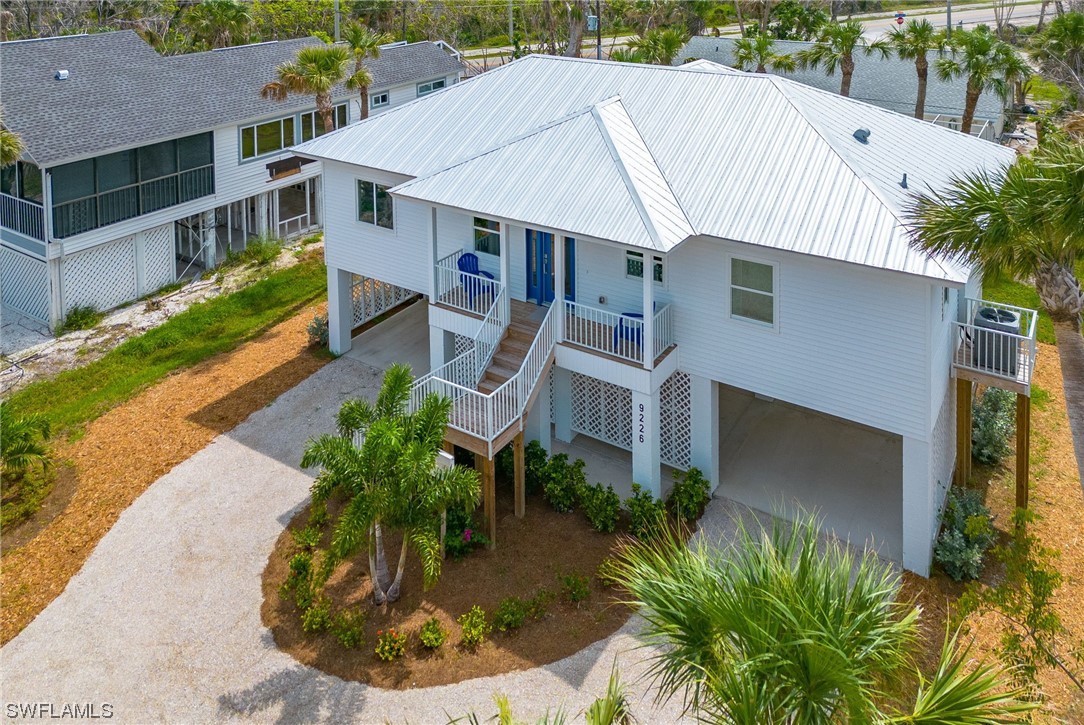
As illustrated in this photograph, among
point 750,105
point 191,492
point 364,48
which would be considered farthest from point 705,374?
point 364,48

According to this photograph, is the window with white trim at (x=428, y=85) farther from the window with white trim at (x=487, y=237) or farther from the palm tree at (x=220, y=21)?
the window with white trim at (x=487, y=237)

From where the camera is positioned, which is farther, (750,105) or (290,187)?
(290,187)

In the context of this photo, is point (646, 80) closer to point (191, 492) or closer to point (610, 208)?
point (610, 208)

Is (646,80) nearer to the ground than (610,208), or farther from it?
farther from it

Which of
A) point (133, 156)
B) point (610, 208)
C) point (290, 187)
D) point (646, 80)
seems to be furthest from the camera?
point (290, 187)

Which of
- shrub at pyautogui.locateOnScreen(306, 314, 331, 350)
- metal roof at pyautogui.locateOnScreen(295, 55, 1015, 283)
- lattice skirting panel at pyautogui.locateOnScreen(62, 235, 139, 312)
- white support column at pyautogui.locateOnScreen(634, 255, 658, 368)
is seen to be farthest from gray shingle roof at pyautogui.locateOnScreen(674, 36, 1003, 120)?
lattice skirting panel at pyautogui.locateOnScreen(62, 235, 139, 312)

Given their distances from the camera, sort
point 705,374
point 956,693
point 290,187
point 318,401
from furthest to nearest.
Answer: point 290,187 → point 318,401 → point 705,374 → point 956,693

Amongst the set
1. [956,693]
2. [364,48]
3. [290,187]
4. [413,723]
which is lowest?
[413,723]
